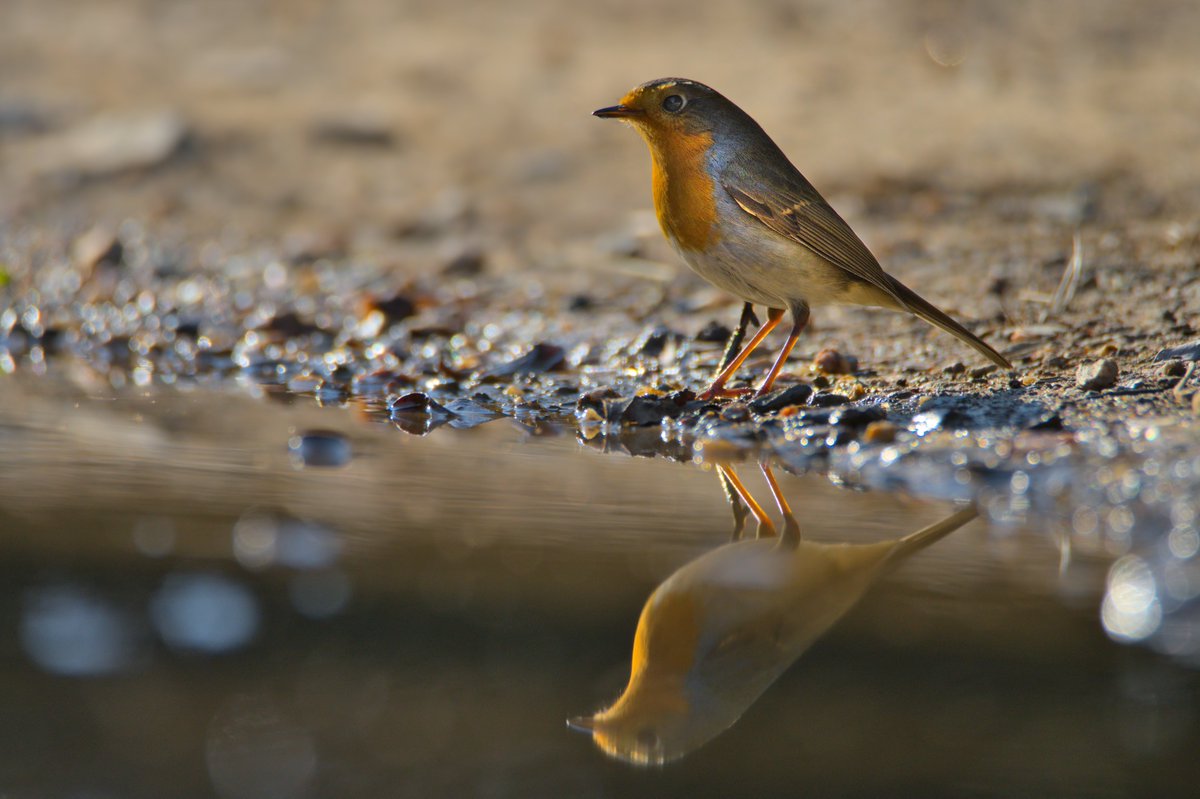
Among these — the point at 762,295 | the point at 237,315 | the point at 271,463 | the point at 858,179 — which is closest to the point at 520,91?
the point at 858,179

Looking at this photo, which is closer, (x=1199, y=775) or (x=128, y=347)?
(x=1199, y=775)

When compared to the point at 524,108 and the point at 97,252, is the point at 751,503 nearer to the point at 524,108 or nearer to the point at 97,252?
the point at 97,252

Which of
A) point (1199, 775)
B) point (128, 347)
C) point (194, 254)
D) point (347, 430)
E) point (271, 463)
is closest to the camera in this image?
point (1199, 775)

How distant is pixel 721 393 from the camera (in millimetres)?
5168

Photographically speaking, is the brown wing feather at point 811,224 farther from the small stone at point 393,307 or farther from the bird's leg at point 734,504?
the small stone at point 393,307

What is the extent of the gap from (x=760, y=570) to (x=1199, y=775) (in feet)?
3.96

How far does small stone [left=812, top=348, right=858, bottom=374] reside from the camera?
546cm

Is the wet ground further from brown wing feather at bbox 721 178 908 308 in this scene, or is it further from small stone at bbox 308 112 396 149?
brown wing feather at bbox 721 178 908 308

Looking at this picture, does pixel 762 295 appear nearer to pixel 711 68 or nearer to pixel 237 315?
pixel 237 315

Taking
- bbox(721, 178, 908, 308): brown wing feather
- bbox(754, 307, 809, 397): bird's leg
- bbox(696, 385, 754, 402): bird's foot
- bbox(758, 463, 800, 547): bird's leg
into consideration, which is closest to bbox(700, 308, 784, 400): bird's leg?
bbox(696, 385, 754, 402): bird's foot

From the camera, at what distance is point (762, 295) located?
4980 millimetres

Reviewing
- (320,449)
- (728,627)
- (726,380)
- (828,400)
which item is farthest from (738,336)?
(728,627)

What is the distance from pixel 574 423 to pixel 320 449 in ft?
3.43

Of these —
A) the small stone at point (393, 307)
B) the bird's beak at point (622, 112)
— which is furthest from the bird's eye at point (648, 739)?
the small stone at point (393, 307)
